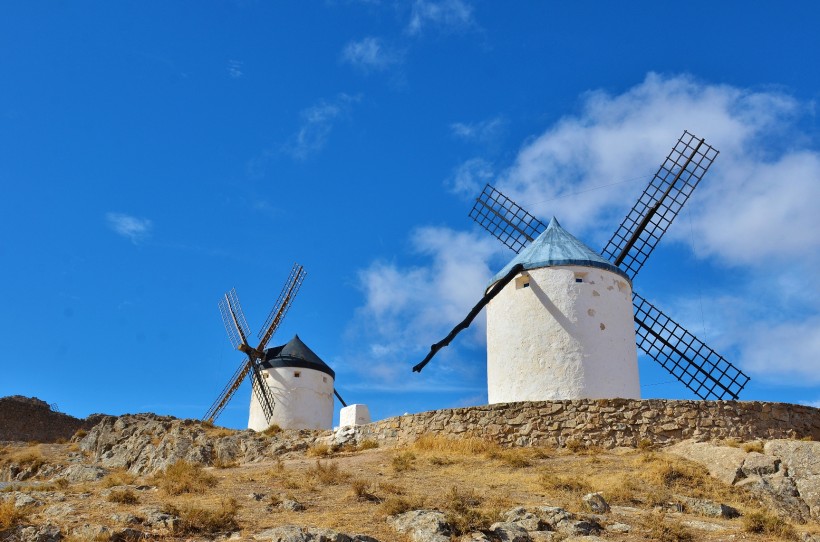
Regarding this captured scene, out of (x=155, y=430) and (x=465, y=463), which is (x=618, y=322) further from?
(x=155, y=430)

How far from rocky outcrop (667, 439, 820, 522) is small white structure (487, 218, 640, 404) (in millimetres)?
3230

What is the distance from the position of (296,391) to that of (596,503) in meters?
16.2

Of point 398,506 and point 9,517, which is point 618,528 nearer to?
point 398,506

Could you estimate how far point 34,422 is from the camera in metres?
25.6

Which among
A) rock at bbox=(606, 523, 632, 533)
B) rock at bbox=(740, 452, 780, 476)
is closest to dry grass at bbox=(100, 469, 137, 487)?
rock at bbox=(606, 523, 632, 533)

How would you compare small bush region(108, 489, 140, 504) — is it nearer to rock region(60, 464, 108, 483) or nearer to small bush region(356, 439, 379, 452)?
rock region(60, 464, 108, 483)

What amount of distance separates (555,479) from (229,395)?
17858 millimetres

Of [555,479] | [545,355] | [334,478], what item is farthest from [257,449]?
[555,479]

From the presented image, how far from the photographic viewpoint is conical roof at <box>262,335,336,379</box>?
25.9 metres

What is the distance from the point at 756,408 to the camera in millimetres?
14594

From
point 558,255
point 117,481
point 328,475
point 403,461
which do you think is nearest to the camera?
point 328,475

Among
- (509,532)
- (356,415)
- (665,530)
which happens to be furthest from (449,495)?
(356,415)

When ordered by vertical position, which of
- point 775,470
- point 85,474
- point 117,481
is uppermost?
point 85,474

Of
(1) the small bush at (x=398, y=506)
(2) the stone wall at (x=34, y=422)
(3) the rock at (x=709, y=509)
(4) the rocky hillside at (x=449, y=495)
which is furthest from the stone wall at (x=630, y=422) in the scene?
(2) the stone wall at (x=34, y=422)
